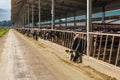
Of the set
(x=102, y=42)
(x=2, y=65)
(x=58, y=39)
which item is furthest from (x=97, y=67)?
(x=58, y=39)

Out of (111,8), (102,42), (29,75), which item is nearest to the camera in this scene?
(29,75)

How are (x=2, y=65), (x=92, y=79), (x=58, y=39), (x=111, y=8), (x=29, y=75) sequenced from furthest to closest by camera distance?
(x=111, y=8), (x=58, y=39), (x=2, y=65), (x=29, y=75), (x=92, y=79)

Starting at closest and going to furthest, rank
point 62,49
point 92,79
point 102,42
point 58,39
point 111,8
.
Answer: point 92,79 → point 102,42 → point 62,49 → point 58,39 → point 111,8

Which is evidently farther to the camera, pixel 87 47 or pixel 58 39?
pixel 58 39

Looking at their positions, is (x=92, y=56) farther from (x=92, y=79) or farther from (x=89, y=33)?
(x=92, y=79)

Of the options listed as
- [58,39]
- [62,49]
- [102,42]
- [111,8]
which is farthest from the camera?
[111,8]

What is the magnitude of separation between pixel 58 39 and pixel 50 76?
31.9ft

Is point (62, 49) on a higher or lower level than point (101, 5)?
lower

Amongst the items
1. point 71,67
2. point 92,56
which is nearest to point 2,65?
point 71,67

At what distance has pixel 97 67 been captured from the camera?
35.2ft

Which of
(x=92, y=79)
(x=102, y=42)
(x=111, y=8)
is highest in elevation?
(x=111, y=8)

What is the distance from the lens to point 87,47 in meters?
12.4

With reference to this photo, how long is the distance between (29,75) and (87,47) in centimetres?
335

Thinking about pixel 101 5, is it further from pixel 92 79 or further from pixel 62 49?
pixel 92 79
